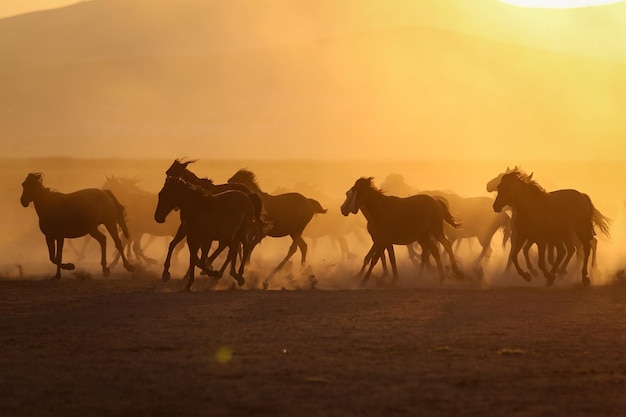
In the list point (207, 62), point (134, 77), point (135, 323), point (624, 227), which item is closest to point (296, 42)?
point (207, 62)

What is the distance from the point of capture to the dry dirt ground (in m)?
10.1

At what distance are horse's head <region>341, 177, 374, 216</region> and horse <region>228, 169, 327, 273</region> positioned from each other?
92.7 inches

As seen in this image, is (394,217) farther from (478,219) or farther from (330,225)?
(330,225)

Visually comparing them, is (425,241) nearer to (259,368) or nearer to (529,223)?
(529,223)

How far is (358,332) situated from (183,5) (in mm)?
169787

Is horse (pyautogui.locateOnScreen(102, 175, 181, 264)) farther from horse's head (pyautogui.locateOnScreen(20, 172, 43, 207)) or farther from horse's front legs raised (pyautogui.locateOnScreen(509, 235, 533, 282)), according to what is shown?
horse's front legs raised (pyautogui.locateOnScreen(509, 235, 533, 282))

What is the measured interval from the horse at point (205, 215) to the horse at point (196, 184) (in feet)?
0.62

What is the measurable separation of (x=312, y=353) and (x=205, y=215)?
6.86 meters

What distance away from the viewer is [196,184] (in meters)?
20.0

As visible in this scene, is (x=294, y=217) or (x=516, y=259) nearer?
(x=516, y=259)

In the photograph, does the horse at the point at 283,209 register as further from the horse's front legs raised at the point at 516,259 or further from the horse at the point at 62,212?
the horse's front legs raised at the point at 516,259

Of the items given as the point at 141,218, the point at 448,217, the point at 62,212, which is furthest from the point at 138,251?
the point at 448,217

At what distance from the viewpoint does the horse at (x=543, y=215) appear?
2088cm

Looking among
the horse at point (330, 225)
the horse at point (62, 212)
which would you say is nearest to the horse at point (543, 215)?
the horse at point (62, 212)
